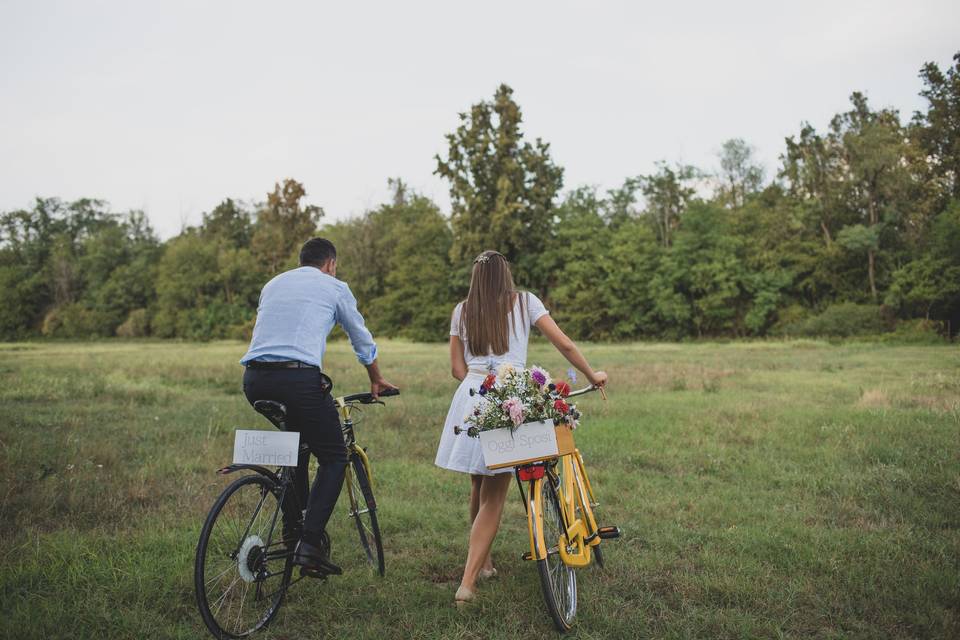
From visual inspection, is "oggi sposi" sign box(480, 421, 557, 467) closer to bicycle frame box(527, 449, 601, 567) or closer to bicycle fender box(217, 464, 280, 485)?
bicycle frame box(527, 449, 601, 567)

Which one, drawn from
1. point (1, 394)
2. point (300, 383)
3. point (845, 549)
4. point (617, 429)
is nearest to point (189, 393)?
point (1, 394)

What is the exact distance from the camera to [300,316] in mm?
3770

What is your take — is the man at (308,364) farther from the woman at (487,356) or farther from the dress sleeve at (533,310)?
Result: the dress sleeve at (533,310)

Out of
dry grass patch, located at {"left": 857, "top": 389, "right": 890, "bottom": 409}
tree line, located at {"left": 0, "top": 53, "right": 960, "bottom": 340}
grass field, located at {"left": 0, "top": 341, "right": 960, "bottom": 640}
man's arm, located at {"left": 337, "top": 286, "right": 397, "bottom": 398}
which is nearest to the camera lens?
grass field, located at {"left": 0, "top": 341, "right": 960, "bottom": 640}

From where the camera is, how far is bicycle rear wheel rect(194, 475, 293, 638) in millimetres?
3551

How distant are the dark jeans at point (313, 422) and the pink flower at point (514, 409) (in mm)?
1107

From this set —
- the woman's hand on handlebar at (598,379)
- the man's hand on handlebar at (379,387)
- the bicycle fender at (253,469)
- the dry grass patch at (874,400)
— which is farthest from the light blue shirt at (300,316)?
the dry grass patch at (874,400)

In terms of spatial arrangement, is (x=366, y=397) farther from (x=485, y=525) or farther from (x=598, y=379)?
(x=598, y=379)

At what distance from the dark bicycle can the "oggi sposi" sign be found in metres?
1.20

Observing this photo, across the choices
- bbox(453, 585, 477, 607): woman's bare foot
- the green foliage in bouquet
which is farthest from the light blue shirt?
bbox(453, 585, 477, 607): woman's bare foot

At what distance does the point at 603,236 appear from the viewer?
2036 inches

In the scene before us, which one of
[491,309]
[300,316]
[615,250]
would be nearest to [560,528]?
[491,309]

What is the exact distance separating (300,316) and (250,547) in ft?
4.46

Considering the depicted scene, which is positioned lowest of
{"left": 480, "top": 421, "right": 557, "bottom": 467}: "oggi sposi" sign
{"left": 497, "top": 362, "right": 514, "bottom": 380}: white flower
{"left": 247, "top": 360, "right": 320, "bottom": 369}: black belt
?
{"left": 480, "top": 421, "right": 557, "bottom": 467}: "oggi sposi" sign
